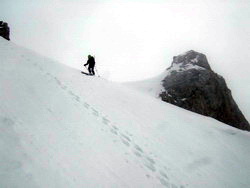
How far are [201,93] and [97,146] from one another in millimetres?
28917

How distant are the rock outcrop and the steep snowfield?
67.4 ft

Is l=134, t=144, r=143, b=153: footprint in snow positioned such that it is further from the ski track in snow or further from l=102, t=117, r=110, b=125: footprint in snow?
l=102, t=117, r=110, b=125: footprint in snow

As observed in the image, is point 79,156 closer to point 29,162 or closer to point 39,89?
point 29,162

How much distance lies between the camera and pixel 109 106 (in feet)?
27.7

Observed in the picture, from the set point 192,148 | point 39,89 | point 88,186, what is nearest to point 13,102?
point 39,89

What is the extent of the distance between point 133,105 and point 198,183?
557 cm

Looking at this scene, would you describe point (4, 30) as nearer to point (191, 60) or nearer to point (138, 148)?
point (191, 60)

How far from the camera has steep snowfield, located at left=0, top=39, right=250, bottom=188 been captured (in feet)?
10.9

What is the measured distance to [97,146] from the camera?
468 centimetres

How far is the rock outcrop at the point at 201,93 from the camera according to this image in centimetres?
2934

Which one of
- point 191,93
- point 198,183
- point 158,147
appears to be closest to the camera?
point 198,183

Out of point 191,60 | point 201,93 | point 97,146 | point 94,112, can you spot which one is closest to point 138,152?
point 97,146

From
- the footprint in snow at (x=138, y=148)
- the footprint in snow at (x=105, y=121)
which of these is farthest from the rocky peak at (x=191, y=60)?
the footprint in snow at (x=138, y=148)

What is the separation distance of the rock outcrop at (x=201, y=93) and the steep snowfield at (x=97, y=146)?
67.4 ft
